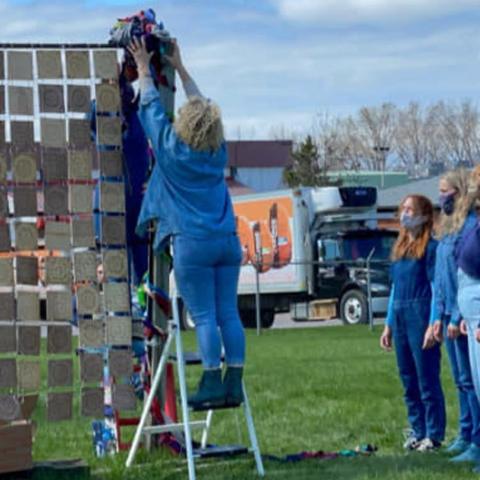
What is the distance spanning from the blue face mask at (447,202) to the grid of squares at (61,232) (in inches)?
85.4

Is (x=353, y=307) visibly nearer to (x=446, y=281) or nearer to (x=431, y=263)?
(x=431, y=263)

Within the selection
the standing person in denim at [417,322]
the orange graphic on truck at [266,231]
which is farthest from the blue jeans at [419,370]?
the orange graphic on truck at [266,231]

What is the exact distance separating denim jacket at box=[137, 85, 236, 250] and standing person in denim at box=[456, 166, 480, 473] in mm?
1402

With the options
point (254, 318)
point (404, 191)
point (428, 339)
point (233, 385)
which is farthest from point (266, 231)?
point (233, 385)

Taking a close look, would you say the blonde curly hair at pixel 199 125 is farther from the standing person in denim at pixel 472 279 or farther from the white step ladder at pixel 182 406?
the standing person in denim at pixel 472 279

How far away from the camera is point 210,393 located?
746 cm

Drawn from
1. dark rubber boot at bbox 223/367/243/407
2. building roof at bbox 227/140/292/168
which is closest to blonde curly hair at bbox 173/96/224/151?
dark rubber boot at bbox 223/367/243/407

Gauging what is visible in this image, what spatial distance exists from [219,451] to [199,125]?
2.22 meters

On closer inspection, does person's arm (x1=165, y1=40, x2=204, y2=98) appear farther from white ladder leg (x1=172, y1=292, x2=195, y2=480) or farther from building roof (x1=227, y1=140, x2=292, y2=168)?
building roof (x1=227, y1=140, x2=292, y2=168)

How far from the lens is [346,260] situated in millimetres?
29578

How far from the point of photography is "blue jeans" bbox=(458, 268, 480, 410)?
7406mm

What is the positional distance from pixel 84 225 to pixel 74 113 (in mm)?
680

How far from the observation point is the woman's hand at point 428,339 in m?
8.59

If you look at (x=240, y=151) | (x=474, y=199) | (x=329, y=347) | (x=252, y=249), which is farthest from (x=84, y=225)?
(x=240, y=151)
